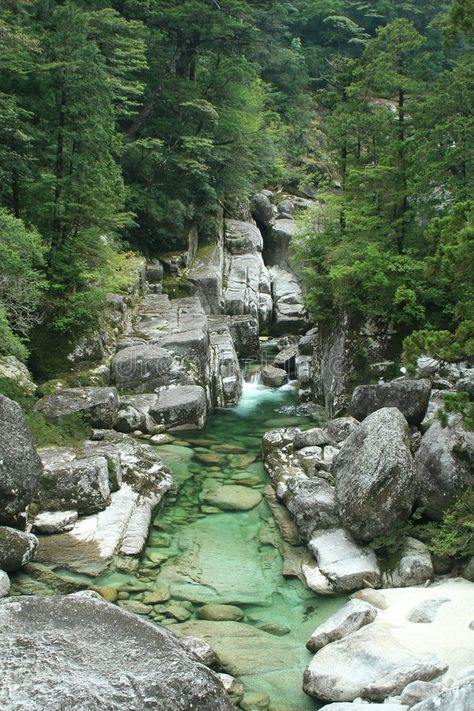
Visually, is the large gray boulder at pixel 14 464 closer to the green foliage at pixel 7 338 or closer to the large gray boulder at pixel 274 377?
the green foliage at pixel 7 338

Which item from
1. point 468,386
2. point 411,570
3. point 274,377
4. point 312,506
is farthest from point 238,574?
point 274,377

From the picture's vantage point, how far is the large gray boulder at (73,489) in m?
11.9

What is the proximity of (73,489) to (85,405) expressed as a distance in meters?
4.51

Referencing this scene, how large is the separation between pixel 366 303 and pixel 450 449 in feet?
26.0

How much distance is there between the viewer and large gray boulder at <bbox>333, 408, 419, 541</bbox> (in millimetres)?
11172

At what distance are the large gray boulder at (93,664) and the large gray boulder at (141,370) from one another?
1232 cm

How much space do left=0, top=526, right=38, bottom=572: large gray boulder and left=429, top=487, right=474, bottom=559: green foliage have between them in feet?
22.7

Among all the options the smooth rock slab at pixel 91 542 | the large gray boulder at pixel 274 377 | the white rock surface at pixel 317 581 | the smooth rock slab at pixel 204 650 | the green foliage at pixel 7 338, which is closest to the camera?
the smooth rock slab at pixel 204 650

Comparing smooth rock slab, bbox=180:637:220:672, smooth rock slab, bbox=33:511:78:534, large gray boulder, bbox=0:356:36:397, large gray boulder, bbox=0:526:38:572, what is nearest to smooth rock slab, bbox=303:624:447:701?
smooth rock slab, bbox=180:637:220:672

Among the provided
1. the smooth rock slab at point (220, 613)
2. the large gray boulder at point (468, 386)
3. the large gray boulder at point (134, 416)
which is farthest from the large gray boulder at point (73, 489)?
the large gray boulder at point (468, 386)

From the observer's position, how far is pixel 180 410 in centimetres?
1800

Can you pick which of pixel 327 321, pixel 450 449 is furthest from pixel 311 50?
pixel 450 449

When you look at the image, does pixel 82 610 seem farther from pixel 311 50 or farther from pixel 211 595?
pixel 311 50

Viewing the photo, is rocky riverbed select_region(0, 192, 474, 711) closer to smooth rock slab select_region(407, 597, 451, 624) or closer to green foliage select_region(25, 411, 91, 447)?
smooth rock slab select_region(407, 597, 451, 624)
